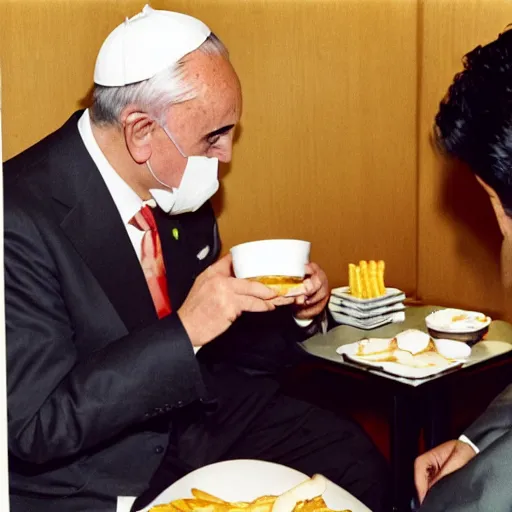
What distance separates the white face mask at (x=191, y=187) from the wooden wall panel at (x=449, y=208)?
4.53ft

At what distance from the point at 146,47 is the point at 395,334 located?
1.07m

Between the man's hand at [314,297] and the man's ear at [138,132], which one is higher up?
the man's ear at [138,132]

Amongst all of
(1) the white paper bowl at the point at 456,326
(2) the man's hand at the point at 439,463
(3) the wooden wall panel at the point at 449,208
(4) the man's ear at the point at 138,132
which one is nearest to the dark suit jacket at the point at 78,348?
(4) the man's ear at the point at 138,132

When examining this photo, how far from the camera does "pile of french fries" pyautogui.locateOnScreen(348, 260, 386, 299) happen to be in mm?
2557

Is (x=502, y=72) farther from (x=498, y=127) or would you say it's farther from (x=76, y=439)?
(x=76, y=439)

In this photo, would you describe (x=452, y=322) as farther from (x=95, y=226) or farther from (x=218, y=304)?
(x=95, y=226)

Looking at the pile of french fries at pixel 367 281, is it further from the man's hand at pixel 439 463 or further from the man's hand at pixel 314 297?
→ the man's hand at pixel 439 463

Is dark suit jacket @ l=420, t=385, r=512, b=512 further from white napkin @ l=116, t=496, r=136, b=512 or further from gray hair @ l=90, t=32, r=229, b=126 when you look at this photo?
gray hair @ l=90, t=32, r=229, b=126

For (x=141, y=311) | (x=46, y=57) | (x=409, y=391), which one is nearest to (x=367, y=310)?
(x=409, y=391)

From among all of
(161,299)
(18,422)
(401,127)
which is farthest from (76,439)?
(401,127)

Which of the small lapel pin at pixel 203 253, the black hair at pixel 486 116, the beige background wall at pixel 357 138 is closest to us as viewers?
the black hair at pixel 486 116

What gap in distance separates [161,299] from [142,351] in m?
0.40

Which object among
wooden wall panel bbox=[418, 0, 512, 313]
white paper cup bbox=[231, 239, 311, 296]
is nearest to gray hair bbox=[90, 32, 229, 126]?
white paper cup bbox=[231, 239, 311, 296]

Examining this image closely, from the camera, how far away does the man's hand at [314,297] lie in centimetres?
209
